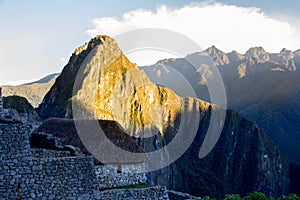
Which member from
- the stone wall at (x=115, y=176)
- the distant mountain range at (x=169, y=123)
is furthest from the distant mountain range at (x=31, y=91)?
the stone wall at (x=115, y=176)

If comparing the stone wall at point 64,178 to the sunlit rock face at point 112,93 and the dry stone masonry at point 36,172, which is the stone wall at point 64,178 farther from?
the sunlit rock face at point 112,93

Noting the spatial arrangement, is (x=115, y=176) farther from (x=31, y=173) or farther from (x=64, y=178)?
(x=31, y=173)

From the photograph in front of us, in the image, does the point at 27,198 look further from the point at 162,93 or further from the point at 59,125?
the point at 162,93

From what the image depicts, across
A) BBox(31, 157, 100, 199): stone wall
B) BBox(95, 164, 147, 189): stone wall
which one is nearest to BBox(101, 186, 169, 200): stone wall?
BBox(95, 164, 147, 189): stone wall

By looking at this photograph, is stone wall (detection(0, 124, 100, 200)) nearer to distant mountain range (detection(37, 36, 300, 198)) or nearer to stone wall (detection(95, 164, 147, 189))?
stone wall (detection(95, 164, 147, 189))

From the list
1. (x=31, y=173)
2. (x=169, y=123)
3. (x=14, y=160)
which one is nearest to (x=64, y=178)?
(x=31, y=173)

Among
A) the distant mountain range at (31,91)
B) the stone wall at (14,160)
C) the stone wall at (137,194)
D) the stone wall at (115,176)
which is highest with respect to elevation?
the distant mountain range at (31,91)
